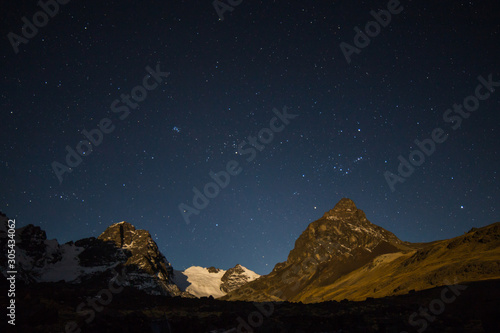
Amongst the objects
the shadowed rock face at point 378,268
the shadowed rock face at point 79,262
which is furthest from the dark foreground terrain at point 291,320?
the shadowed rock face at point 79,262

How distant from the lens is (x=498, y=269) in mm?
23969

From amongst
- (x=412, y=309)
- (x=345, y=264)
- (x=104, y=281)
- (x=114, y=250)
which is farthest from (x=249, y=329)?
(x=114, y=250)

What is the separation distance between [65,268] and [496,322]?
196 metres

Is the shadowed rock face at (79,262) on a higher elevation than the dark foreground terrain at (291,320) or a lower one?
higher

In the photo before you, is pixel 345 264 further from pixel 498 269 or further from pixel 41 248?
A: pixel 41 248

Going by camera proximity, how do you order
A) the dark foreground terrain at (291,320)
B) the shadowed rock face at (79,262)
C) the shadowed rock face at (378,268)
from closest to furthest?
the dark foreground terrain at (291,320) → the shadowed rock face at (378,268) → the shadowed rock face at (79,262)

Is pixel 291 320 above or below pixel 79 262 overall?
below

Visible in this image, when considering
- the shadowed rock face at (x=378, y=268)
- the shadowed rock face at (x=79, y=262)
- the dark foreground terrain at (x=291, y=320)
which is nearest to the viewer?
the dark foreground terrain at (x=291, y=320)

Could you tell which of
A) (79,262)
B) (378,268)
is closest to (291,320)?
(378,268)

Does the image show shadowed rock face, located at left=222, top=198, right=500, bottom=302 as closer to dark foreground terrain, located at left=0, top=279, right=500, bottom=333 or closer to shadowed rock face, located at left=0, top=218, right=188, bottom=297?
dark foreground terrain, located at left=0, top=279, right=500, bottom=333

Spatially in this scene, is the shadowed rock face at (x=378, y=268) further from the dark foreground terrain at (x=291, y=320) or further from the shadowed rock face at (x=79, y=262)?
the shadowed rock face at (x=79, y=262)

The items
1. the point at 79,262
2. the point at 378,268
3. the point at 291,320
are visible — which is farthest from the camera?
the point at 79,262

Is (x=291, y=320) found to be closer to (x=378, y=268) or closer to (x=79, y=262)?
(x=378, y=268)

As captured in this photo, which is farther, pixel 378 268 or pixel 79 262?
pixel 79 262
